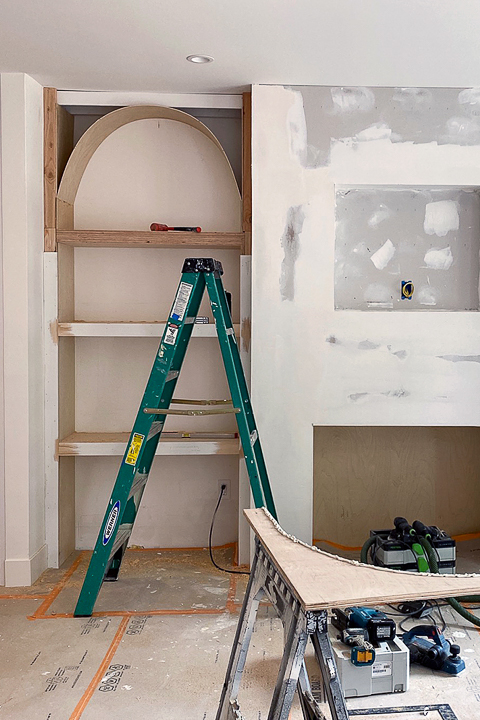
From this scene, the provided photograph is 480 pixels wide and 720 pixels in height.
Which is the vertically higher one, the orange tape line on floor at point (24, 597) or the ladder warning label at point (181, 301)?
the ladder warning label at point (181, 301)

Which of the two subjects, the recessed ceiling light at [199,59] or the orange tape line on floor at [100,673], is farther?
the recessed ceiling light at [199,59]

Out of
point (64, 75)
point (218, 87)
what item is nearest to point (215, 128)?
point (218, 87)

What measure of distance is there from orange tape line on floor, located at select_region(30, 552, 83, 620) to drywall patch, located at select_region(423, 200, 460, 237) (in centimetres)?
259

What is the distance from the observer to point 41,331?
360 centimetres

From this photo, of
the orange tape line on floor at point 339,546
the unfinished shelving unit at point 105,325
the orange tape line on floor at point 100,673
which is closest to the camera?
the orange tape line on floor at point 100,673

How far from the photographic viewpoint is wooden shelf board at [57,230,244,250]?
354 cm

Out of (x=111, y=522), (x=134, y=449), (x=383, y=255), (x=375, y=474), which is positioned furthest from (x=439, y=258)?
(x=111, y=522)

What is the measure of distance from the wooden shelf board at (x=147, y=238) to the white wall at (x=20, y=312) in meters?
0.20

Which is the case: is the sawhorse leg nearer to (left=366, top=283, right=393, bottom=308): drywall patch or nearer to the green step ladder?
the green step ladder

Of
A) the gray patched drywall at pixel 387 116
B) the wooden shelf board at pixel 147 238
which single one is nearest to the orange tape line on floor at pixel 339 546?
the wooden shelf board at pixel 147 238

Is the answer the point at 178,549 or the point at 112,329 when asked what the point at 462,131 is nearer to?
the point at 112,329

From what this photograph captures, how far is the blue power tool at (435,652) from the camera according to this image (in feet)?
8.43

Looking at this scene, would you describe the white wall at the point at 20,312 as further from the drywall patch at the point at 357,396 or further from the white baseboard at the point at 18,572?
the drywall patch at the point at 357,396

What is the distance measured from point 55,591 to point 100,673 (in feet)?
2.86
